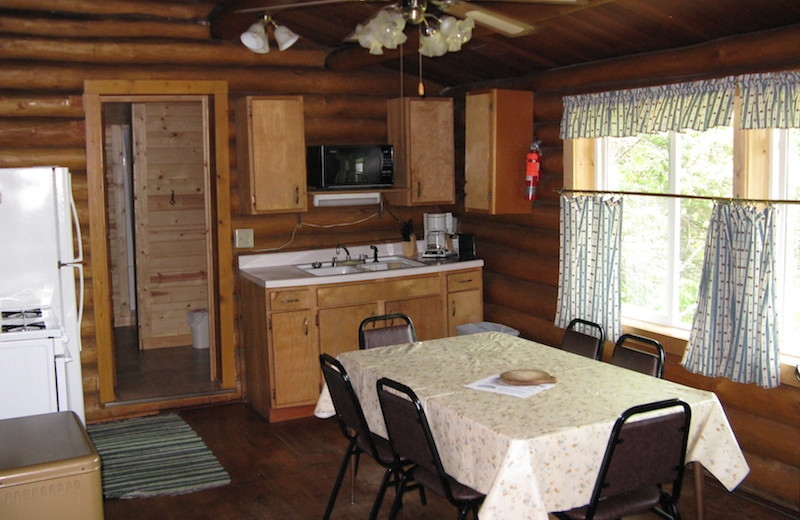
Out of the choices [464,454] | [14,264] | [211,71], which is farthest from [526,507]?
[211,71]

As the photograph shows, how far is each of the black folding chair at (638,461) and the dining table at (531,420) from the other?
7 cm

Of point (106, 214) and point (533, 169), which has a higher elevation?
point (533, 169)

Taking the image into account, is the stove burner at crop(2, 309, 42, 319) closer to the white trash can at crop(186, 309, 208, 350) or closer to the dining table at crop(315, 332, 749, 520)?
the dining table at crop(315, 332, 749, 520)

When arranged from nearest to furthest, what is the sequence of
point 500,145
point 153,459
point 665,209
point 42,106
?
point 665,209 → point 153,459 → point 42,106 → point 500,145

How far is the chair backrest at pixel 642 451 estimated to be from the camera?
2705 mm

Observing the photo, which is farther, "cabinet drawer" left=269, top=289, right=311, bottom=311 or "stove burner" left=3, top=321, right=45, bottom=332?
"cabinet drawer" left=269, top=289, right=311, bottom=311

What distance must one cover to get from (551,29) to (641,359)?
5.95 ft

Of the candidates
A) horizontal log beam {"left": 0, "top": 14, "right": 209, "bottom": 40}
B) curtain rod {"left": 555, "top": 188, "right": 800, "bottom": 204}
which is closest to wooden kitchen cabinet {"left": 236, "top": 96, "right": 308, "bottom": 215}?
horizontal log beam {"left": 0, "top": 14, "right": 209, "bottom": 40}

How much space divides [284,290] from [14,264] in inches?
60.6

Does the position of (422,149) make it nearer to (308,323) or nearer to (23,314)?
(308,323)

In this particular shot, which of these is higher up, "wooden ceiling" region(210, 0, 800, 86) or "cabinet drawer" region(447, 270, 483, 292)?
"wooden ceiling" region(210, 0, 800, 86)

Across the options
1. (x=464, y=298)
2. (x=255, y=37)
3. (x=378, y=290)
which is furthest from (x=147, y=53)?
(x=464, y=298)

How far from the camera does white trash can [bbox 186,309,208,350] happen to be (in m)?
7.04

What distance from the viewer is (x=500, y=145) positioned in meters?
5.14
